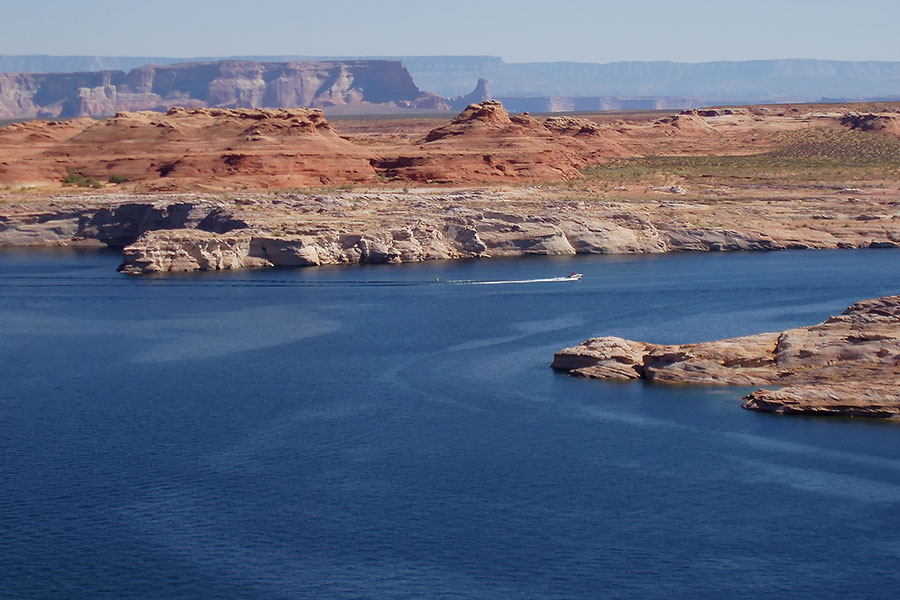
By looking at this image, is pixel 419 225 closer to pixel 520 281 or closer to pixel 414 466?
pixel 520 281

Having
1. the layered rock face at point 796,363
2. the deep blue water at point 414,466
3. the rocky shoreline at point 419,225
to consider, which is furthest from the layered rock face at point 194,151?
the layered rock face at point 796,363

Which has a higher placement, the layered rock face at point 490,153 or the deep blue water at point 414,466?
the layered rock face at point 490,153

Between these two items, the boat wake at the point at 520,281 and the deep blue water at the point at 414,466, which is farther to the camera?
the boat wake at the point at 520,281

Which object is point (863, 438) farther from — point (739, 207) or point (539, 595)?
point (739, 207)

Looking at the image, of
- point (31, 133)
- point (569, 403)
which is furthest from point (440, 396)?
point (31, 133)

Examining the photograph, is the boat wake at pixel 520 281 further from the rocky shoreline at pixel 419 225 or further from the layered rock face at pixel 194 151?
the layered rock face at pixel 194 151

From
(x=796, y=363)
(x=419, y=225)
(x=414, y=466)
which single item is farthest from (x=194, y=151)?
(x=414, y=466)
